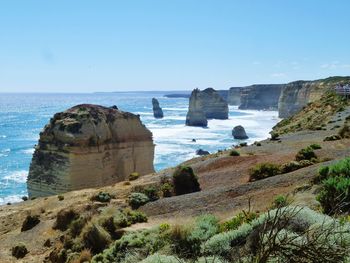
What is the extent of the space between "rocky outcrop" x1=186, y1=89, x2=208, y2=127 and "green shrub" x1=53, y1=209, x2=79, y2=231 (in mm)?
123755

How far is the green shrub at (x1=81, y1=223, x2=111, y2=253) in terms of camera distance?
18359mm

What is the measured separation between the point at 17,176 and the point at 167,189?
5594 centimetres

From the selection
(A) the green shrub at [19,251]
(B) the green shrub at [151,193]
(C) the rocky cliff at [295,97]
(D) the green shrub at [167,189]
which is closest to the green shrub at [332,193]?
(B) the green shrub at [151,193]

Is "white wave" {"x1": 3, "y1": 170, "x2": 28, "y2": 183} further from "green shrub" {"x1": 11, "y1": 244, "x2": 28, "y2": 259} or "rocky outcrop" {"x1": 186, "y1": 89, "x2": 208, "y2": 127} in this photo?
"rocky outcrop" {"x1": 186, "y1": 89, "x2": 208, "y2": 127}

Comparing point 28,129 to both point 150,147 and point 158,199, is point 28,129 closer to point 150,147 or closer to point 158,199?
point 150,147

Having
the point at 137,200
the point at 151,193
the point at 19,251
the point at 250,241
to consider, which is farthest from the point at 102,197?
the point at 250,241

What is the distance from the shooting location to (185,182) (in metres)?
26.6

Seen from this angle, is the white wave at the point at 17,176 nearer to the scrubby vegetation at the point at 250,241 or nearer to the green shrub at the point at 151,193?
the green shrub at the point at 151,193

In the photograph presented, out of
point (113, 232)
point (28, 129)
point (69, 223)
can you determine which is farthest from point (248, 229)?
point (28, 129)

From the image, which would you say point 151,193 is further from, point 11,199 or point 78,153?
point 11,199

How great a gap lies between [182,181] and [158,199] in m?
2.15

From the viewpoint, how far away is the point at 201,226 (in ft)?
45.8

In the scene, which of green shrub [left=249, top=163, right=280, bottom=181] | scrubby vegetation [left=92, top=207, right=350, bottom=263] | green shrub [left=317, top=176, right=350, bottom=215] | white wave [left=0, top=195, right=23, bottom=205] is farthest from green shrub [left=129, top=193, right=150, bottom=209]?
white wave [left=0, top=195, right=23, bottom=205]

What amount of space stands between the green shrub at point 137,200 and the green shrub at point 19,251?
581cm
